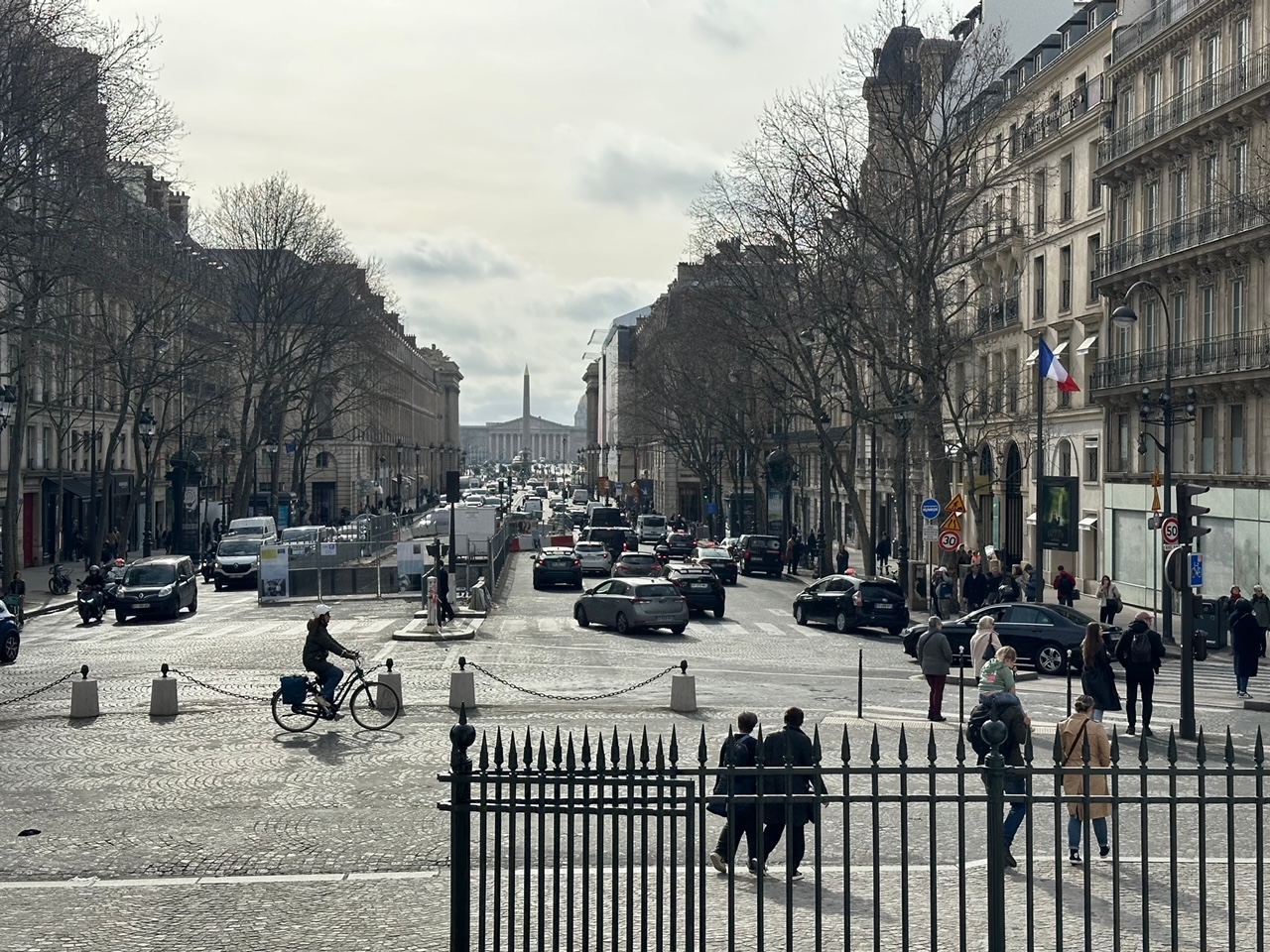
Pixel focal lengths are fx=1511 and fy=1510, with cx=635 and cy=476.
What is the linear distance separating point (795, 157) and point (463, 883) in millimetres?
38486

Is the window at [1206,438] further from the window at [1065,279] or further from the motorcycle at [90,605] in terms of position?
the motorcycle at [90,605]

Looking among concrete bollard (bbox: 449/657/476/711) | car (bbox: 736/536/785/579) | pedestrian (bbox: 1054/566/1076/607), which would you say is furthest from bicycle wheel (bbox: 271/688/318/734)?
car (bbox: 736/536/785/579)

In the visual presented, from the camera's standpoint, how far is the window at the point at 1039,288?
182 feet

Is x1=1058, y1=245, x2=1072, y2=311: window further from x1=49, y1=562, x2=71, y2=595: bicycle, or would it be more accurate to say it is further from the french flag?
x1=49, y1=562, x2=71, y2=595: bicycle

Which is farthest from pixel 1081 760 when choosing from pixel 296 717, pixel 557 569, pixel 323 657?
pixel 557 569

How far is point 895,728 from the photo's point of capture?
19672 mm

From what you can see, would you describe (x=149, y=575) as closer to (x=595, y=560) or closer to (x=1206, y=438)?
(x=595, y=560)

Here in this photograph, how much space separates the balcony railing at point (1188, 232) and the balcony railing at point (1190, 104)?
2.67 meters

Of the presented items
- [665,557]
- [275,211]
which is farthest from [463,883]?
[275,211]

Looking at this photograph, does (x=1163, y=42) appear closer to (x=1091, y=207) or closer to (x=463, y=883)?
(x=1091, y=207)

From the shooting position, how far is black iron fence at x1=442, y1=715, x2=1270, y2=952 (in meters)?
7.57

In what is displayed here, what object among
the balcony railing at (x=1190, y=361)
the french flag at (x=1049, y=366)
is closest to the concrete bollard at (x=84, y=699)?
the french flag at (x=1049, y=366)

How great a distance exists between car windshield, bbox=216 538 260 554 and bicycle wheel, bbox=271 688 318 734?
34.6m

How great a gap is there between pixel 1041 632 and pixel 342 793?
1624 cm
